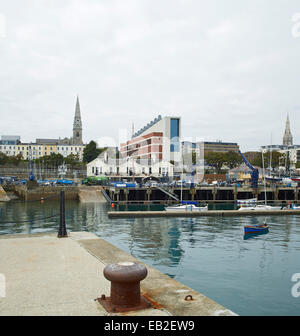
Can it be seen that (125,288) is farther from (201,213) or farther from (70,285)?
(201,213)

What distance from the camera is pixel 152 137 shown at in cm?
13238

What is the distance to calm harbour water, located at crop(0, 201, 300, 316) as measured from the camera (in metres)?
14.7

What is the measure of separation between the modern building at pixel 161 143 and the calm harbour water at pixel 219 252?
8550cm

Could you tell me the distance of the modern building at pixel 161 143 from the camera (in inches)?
5207

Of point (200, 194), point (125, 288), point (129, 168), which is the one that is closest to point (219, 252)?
point (125, 288)

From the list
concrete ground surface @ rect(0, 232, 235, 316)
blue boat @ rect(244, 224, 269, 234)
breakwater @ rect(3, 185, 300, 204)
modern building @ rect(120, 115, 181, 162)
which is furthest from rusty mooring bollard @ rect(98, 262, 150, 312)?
modern building @ rect(120, 115, 181, 162)

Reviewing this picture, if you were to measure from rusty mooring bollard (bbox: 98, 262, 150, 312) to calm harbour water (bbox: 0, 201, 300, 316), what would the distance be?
Result: 6099 millimetres

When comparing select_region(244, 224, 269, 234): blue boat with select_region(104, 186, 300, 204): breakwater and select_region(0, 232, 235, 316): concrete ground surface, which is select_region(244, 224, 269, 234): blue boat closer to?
select_region(0, 232, 235, 316): concrete ground surface

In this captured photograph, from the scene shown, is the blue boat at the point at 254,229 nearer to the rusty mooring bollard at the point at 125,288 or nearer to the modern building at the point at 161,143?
the rusty mooring bollard at the point at 125,288

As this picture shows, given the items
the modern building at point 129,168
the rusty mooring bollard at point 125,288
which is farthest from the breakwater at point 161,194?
the rusty mooring bollard at point 125,288

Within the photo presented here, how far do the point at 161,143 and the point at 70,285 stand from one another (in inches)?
4824

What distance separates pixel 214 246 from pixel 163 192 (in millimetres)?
49623
